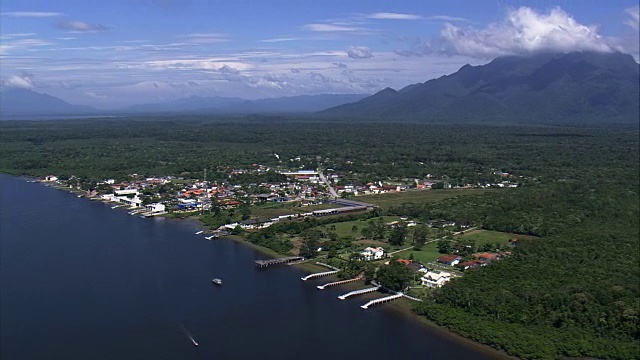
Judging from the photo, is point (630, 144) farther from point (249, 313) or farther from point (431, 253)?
point (249, 313)

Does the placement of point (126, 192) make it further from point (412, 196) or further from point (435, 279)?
point (435, 279)

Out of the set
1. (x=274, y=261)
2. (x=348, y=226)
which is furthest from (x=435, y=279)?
(x=348, y=226)

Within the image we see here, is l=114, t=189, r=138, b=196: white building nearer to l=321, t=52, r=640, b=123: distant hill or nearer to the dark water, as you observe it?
the dark water

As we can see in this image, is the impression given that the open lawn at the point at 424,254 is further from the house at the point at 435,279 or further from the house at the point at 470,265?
the house at the point at 435,279

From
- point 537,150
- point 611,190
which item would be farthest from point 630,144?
point 611,190

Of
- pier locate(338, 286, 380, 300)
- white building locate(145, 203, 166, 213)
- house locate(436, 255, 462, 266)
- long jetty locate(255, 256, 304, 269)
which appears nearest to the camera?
pier locate(338, 286, 380, 300)

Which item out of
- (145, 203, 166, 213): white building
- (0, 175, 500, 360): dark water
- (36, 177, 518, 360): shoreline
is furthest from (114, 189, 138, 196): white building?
(36, 177, 518, 360): shoreline

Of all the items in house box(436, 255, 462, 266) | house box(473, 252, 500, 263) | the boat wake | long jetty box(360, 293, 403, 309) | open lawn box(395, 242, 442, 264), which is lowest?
the boat wake
